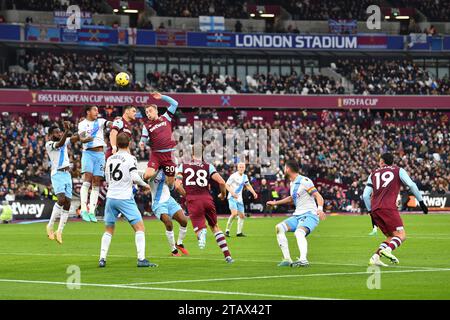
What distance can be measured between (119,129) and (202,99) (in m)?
52.6

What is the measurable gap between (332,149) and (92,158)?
46.0 meters

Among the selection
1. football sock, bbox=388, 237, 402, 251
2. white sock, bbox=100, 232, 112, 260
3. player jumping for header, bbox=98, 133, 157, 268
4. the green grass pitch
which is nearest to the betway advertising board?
the green grass pitch

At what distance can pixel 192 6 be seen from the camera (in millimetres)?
82375

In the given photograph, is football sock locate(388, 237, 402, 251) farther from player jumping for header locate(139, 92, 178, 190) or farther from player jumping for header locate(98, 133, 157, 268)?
player jumping for header locate(139, 92, 178, 190)

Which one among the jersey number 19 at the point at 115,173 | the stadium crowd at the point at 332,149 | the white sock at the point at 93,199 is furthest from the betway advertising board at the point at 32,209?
the jersey number 19 at the point at 115,173

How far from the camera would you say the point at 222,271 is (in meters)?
20.2

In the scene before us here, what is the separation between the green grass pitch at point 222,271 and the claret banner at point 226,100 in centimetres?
3876

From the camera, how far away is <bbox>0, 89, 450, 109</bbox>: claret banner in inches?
2808

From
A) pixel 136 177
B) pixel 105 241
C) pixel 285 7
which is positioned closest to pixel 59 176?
pixel 105 241

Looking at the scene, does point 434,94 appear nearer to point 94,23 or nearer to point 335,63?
point 335,63

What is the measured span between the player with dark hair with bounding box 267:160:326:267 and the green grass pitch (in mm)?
409

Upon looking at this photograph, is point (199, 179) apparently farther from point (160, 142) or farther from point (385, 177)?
point (385, 177)

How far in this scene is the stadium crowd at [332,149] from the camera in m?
58.3

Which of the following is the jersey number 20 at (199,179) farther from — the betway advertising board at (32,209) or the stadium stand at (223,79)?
the stadium stand at (223,79)
